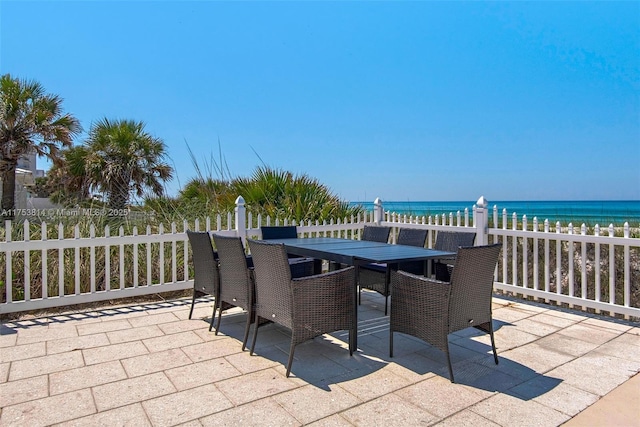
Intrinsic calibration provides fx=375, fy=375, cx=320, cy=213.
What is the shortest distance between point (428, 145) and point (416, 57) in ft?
37.2

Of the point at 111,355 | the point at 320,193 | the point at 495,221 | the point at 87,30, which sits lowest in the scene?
the point at 111,355

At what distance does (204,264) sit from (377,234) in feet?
7.23

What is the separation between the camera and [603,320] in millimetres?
3771

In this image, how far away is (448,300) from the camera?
2.40m

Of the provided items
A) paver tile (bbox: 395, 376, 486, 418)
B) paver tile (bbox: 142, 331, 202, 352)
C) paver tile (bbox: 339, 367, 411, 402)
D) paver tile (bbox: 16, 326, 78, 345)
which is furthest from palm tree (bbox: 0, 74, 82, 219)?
paver tile (bbox: 395, 376, 486, 418)

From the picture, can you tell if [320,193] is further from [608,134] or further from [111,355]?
[608,134]

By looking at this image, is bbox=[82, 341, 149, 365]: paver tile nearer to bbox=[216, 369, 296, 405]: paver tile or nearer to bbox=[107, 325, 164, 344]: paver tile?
bbox=[107, 325, 164, 344]: paver tile

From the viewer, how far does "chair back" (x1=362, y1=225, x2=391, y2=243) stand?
4.69 meters

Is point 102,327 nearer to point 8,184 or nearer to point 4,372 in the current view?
point 4,372

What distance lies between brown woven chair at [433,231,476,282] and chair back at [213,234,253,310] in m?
1.91

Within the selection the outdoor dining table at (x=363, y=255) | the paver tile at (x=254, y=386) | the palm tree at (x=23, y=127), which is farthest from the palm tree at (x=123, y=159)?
the paver tile at (x=254, y=386)

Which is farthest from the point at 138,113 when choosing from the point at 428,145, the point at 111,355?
the point at 428,145

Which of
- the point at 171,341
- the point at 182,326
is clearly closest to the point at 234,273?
the point at 171,341

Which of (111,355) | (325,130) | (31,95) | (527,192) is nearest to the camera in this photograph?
(111,355)
